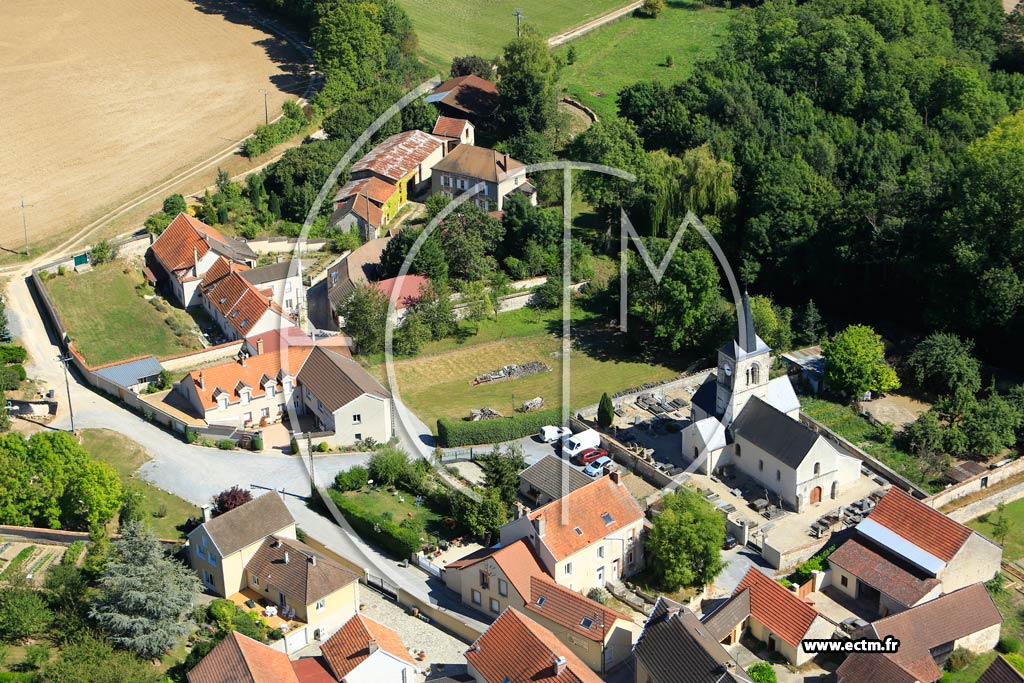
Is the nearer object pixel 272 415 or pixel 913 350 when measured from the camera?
pixel 272 415

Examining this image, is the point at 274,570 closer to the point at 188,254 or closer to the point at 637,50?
the point at 188,254

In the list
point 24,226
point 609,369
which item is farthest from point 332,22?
point 609,369

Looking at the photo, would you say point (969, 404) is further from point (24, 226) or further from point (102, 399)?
point (24, 226)

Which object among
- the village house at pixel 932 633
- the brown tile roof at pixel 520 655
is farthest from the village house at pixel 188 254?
the village house at pixel 932 633

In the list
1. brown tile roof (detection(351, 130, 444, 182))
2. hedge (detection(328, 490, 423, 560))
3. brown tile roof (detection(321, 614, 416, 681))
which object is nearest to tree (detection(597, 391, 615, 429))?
hedge (detection(328, 490, 423, 560))

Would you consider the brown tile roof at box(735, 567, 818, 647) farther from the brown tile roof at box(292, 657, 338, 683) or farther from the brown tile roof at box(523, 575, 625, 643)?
the brown tile roof at box(292, 657, 338, 683)
